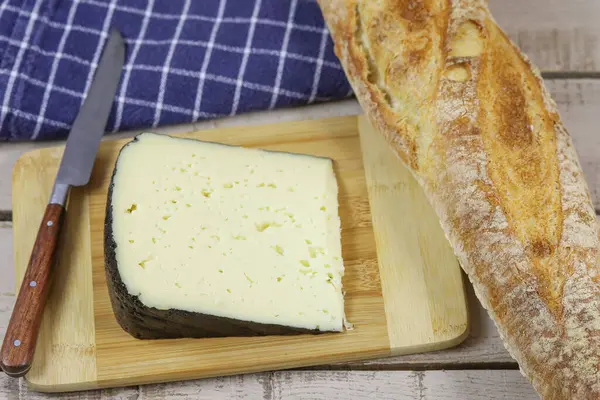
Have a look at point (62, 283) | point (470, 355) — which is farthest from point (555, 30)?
point (62, 283)

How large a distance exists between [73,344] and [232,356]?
0.33 metres

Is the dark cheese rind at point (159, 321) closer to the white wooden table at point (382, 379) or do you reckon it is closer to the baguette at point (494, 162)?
the white wooden table at point (382, 379)

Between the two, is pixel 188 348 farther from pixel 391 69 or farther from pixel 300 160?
pixel 391 69

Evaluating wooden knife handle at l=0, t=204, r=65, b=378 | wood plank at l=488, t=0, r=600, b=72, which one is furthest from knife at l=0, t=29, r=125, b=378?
wood plank at l=488, t=0, r=600, b=72

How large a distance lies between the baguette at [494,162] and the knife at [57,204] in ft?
1.87

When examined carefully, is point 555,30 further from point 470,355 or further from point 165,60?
point 165,60

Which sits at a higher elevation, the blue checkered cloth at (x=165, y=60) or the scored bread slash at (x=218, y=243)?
the blue checkered cloth at (x=165, y=60)

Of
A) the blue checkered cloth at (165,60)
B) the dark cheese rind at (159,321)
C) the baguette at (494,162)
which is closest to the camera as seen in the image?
the baguette at (494,162)

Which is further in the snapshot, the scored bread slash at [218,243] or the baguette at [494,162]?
the scored bread slash at [218,243]

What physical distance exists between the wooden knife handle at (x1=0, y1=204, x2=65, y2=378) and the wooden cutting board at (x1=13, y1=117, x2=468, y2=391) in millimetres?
62

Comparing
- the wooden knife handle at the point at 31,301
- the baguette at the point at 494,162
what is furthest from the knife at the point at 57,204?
the baguette at the point at 494,162

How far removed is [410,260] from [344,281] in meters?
0.15

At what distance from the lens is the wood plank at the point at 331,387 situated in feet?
4.78

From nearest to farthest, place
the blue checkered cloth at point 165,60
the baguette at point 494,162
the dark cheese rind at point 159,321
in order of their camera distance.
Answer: the baguette at point 494,162 < the dark cheese rind at point 159,321 < the blue checkered cloth at point 165,60
